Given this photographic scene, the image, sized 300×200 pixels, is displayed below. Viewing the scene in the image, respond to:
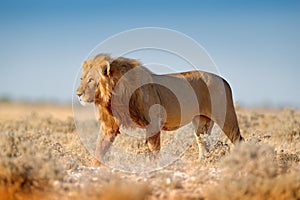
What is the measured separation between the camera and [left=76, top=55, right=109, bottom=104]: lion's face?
32.1ft

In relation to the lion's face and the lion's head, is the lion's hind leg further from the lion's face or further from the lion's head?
the lion's face

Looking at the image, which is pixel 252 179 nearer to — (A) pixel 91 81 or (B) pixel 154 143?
(B) pixel 154 143

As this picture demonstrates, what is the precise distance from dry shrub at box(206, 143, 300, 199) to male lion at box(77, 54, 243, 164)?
2277mm

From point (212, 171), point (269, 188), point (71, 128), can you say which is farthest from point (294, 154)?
point (71, 128)

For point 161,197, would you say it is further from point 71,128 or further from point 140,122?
point 71,128

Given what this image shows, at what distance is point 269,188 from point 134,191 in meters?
1.81

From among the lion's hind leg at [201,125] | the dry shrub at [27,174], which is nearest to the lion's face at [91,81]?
the dry shrub at [27,174]

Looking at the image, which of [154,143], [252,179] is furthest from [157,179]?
[154,143]

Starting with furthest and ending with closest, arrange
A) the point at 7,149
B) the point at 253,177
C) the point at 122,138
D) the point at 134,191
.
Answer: the point at 122,138 < the point at 7,149 < the point at 253,177 < the point at 134,191

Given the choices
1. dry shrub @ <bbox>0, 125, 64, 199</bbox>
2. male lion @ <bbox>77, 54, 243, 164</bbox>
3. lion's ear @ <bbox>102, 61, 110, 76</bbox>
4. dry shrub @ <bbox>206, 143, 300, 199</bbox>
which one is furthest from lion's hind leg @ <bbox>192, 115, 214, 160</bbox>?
dry shrub @ <bbox>0, 125, 64, 199</bbox>

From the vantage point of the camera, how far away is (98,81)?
9859 millimetres

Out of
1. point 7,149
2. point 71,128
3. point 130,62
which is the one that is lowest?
point 71,128

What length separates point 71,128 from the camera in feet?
55.0

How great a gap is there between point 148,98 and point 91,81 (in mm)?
1098
